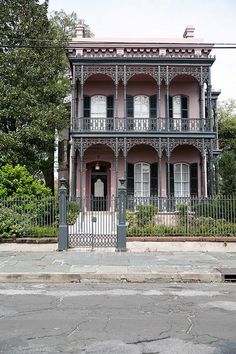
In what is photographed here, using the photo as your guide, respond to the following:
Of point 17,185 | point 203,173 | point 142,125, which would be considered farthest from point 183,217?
point 142,125

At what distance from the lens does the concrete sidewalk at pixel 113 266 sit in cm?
942

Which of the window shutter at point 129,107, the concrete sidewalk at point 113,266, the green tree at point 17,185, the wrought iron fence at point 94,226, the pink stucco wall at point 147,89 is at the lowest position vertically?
the concrete sidewalk at point 113,266

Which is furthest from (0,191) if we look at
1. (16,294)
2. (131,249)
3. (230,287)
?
(230,287)

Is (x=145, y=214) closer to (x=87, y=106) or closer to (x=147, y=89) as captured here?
(x=87, y=106)

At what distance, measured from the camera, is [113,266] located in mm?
10367

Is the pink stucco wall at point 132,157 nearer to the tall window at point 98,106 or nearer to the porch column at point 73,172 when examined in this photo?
the porch column at point 73,172

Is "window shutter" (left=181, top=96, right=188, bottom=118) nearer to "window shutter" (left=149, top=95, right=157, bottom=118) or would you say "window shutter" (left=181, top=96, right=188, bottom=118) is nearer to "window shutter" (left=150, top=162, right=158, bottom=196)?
"window shutter" (left=149, top=95, right=157, bottom=118)

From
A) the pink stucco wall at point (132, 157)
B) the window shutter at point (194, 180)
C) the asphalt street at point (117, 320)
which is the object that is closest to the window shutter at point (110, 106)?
the pink stucco wall at point (132, 157)

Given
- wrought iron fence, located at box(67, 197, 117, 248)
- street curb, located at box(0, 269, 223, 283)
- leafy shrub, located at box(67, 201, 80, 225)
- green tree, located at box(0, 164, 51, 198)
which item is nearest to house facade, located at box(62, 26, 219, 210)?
green tree, located at box(0, 164, 51, 198)

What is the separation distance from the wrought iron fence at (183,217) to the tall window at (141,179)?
802 cm

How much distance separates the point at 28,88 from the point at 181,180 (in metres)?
9.70

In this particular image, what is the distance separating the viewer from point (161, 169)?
71.9 ft

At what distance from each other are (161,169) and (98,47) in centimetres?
754

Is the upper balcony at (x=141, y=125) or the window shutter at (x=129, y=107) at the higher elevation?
the window shutter at (x=129, y=107)
